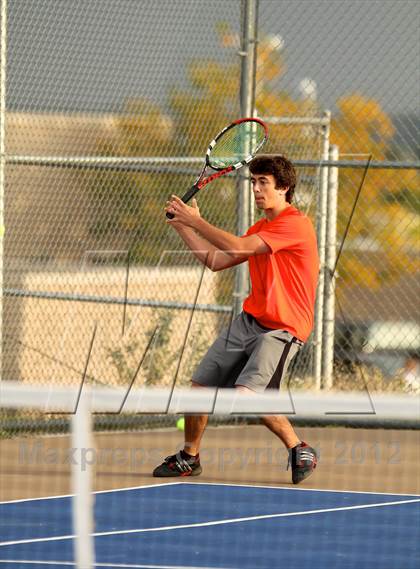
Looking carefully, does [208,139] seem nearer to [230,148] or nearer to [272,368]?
[230,148]

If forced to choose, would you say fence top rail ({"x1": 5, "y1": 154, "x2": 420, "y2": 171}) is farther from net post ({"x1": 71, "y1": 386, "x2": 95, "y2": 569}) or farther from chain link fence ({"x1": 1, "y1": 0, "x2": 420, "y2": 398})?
net post ({"x1": 71, "y1": 386, "x2": 95, "y2": 569})

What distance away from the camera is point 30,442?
9.84m

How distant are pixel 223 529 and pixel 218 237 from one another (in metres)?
1.30

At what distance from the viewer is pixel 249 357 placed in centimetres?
757

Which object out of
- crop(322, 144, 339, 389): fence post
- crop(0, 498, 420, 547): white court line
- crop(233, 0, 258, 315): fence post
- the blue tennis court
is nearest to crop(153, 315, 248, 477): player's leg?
the blue tennis court

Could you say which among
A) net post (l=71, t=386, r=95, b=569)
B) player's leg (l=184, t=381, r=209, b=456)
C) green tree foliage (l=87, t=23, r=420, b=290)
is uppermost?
green tree foliage (l=87, t=23, r=420, b=290)

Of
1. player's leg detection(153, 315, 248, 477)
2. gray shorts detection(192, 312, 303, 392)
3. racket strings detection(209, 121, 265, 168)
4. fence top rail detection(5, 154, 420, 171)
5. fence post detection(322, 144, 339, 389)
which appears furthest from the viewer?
fence post detection(322, 144, 339, 389)

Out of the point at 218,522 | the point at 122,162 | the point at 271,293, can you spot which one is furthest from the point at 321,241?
the point at 218,522

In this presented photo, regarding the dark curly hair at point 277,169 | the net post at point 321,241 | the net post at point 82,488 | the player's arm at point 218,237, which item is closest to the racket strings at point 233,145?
the dark curly hair at point 277,169

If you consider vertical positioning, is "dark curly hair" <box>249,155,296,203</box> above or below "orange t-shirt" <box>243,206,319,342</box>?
above

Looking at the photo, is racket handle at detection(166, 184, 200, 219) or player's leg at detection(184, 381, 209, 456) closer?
racket handle at detection(166, 184, 200, 219)

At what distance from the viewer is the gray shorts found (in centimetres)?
739

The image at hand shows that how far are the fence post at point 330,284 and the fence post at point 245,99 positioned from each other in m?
0.65

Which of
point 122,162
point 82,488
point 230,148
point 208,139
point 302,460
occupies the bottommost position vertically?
point 82,488
